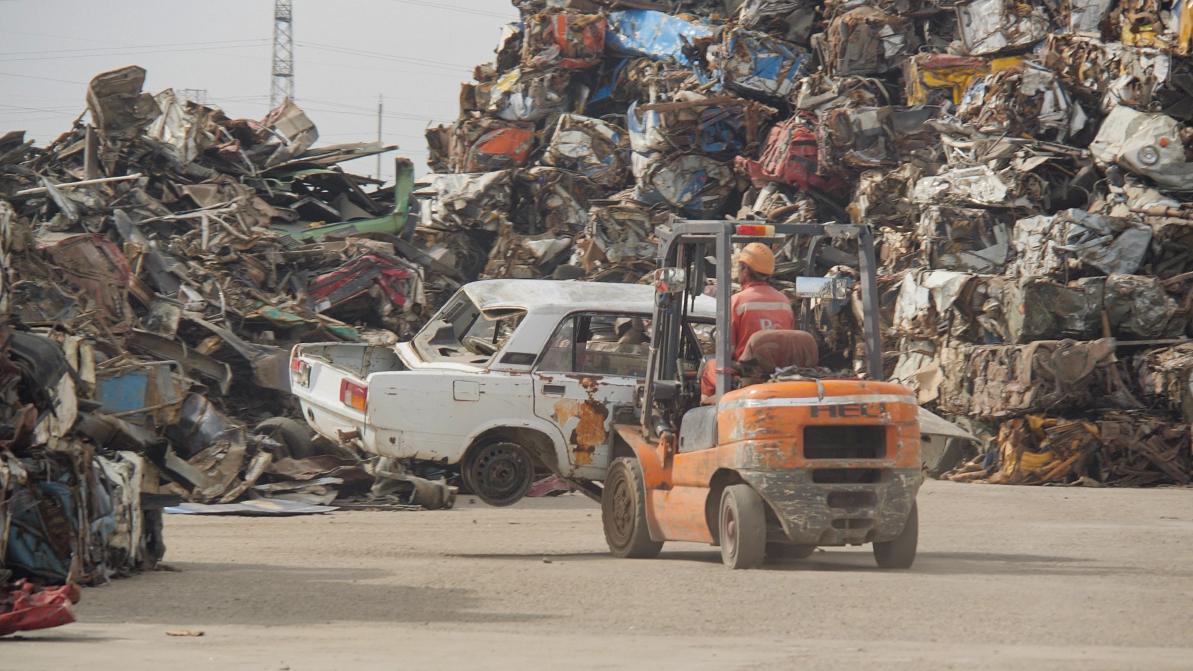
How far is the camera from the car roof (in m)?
12.0

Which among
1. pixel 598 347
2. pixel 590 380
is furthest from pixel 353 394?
pixel 590 380

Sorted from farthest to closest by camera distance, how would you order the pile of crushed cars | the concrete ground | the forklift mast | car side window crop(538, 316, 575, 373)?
1. car side window crop(538, 316, 575, 373)
2. the forklift mast
3. the pile of crushed cars
4. the concrete ground

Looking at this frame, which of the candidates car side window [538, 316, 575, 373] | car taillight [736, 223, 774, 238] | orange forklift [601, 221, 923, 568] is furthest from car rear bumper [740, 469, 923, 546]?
car side window [538, 316, 575, 373]

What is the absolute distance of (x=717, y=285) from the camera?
384 inches

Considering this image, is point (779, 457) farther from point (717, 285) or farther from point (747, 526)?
point (717, 285)

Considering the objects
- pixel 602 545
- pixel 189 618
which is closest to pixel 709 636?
pixel 189 618

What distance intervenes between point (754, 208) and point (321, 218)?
7.04 m

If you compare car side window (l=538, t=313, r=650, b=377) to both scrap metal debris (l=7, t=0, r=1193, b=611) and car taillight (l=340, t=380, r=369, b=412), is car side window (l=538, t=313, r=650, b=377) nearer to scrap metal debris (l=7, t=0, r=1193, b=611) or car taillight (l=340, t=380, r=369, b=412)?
car taillight (l=340, t=380, r=369, b=412)

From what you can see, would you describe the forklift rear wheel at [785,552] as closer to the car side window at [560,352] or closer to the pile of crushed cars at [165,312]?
the car side window at [560,352]

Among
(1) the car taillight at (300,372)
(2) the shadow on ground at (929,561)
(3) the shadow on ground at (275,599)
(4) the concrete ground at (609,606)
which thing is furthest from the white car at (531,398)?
(3) the shadow on ground at (275,599)

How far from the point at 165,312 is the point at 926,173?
1106 centimetres

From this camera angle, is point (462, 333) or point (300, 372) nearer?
point (462, 333)

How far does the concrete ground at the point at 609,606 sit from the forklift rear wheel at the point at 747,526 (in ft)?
0.57

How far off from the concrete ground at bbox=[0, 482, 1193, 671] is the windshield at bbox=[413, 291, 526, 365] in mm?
1616
